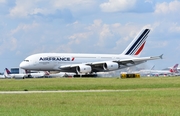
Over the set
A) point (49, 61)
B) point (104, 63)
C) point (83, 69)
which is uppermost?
point (49, 61)

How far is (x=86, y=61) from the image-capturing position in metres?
83.9

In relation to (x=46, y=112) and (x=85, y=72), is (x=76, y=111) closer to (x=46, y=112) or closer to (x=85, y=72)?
(x=46, y=112)

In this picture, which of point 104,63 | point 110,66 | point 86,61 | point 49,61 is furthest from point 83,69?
point 49,61

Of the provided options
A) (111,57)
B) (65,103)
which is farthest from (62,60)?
(65,103)

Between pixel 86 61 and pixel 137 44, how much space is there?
1426cm

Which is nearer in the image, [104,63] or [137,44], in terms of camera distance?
[104,63]

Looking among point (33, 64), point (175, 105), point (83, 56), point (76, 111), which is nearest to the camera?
point (76, 111)

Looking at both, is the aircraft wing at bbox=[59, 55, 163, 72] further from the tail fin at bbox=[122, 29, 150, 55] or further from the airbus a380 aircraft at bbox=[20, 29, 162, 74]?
the tail fin at bbox=[122, 29, 150, 55]

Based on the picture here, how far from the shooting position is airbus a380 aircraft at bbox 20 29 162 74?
→ 78.4 meters

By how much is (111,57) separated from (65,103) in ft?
209

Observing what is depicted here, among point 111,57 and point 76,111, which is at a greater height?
point 111,57

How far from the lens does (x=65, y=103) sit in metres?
24.0

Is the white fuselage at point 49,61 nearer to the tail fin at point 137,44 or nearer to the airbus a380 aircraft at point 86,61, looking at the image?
the airbus a380 aircraft at point 86,61

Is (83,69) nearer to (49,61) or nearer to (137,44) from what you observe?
(49,61)
